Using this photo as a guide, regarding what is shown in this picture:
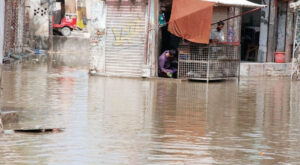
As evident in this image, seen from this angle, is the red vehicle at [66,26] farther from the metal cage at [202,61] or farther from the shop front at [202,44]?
the metal cage at [202,61]

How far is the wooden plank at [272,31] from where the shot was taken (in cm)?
2262

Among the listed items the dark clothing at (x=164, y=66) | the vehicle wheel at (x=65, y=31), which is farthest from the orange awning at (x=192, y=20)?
the vehicle wheel at (x=65, y=31)

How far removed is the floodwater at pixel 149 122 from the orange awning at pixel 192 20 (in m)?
1.29

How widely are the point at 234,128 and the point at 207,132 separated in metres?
0.66

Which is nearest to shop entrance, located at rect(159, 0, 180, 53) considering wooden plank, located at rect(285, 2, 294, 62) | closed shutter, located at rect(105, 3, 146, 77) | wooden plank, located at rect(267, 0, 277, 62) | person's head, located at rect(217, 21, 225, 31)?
closed shutter, located at rect(105, 3, 146, 77)

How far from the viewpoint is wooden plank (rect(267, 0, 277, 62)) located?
22.6m

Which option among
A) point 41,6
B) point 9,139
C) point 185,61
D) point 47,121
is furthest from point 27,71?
point 41,6

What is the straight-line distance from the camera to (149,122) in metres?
9.98

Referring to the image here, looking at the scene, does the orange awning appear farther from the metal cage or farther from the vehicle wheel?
the vehicle wheel

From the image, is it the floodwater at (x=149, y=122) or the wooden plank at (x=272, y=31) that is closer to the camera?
the floodwater at (x=149, y=122)

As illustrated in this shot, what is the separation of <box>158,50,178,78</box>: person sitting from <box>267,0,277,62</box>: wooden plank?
5.66 meters

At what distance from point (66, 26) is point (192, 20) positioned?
17.0 metres

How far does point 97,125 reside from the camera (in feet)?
31.1

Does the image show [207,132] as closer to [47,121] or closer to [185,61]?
[47,121]
